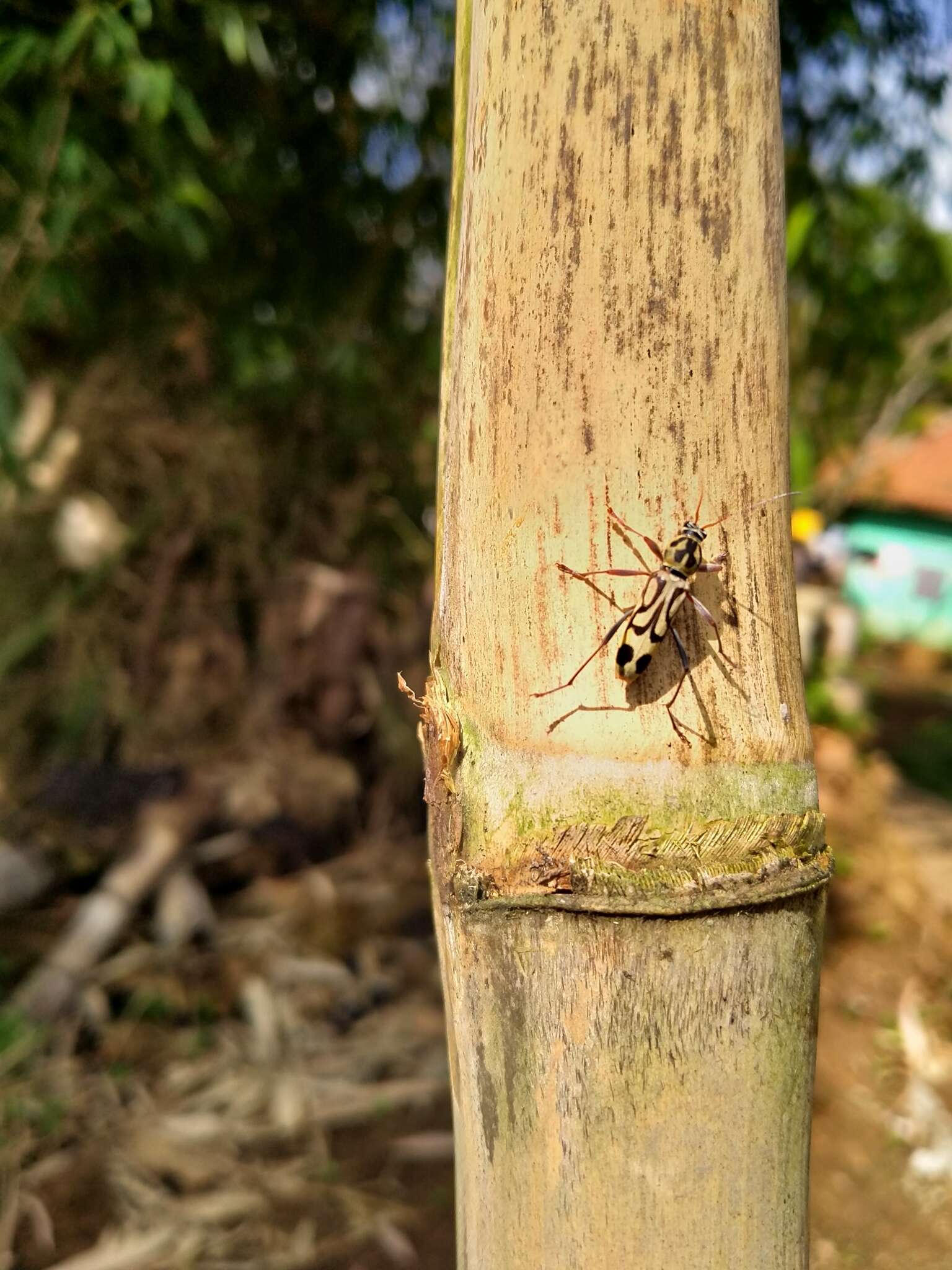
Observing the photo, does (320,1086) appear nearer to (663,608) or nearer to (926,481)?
(663,608)

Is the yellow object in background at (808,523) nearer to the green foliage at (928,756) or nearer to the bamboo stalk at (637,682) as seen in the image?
the green foliage at (928,756)

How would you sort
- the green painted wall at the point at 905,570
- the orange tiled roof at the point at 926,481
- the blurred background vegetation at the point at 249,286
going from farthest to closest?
the green painted wall at the point at 905,570, the orange tiled roof at the point at 926,481, the blurred background vegetation at the point at 249,286

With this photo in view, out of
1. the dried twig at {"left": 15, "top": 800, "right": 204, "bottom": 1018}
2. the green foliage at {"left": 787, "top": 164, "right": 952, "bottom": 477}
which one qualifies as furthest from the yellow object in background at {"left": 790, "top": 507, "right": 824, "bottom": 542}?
the dried twig at {"left": 15, "top": 800, "right": 204, "bottom": 1018}

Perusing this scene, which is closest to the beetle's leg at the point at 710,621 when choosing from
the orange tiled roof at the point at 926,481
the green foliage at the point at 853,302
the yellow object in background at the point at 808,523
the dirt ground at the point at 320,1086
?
the dirt ground at the point at 320,1086

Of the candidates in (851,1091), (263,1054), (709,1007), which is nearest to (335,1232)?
(263,1054)

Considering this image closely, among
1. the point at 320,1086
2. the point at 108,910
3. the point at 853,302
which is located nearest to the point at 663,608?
the point at 320,1086

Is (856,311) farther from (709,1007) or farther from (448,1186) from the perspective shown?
(709,1007)

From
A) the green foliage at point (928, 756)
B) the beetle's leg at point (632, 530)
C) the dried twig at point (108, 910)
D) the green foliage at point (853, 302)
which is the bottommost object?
the dried twig at point (108, 910)

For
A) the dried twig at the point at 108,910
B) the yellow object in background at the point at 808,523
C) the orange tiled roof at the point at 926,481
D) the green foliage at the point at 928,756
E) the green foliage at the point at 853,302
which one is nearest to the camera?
the dried twig at the point at 108,910
